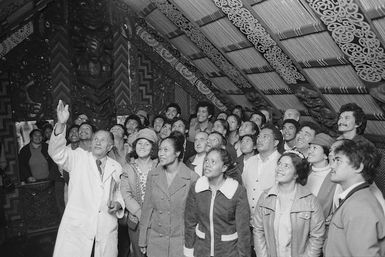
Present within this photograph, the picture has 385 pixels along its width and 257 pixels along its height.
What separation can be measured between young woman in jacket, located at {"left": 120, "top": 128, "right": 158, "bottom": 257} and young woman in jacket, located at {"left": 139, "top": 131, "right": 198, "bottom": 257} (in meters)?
0.18

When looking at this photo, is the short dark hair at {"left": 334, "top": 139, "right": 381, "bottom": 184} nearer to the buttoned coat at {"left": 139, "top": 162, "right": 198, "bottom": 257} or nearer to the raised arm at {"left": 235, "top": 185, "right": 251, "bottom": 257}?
the raised arm at {"left": 235, "top": 185, "right": 251, "bottom": 257}

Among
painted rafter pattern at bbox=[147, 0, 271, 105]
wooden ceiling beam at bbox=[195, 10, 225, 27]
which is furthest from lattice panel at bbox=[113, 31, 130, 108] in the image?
wooden ceiling beam at bbox=[195, 10, 225, 27]

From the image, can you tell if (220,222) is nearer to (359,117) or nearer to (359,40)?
(359,117)

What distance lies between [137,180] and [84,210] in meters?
0.47

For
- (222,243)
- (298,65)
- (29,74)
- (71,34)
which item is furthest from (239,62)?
(222,243)

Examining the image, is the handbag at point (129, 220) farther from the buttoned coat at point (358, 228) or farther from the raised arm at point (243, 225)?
the buttoned coat at point (358, 228)

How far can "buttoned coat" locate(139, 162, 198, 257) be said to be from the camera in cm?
305

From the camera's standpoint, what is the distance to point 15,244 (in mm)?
5082

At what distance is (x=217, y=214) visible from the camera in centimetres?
281

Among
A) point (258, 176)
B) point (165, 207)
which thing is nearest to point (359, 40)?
point (258, 176)

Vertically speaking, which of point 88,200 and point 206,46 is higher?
point 206,46

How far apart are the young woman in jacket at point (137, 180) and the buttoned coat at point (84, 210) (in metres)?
0.09

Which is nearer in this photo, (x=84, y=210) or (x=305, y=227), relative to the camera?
(x=305, y=227)

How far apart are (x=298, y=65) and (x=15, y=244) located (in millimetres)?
3923
